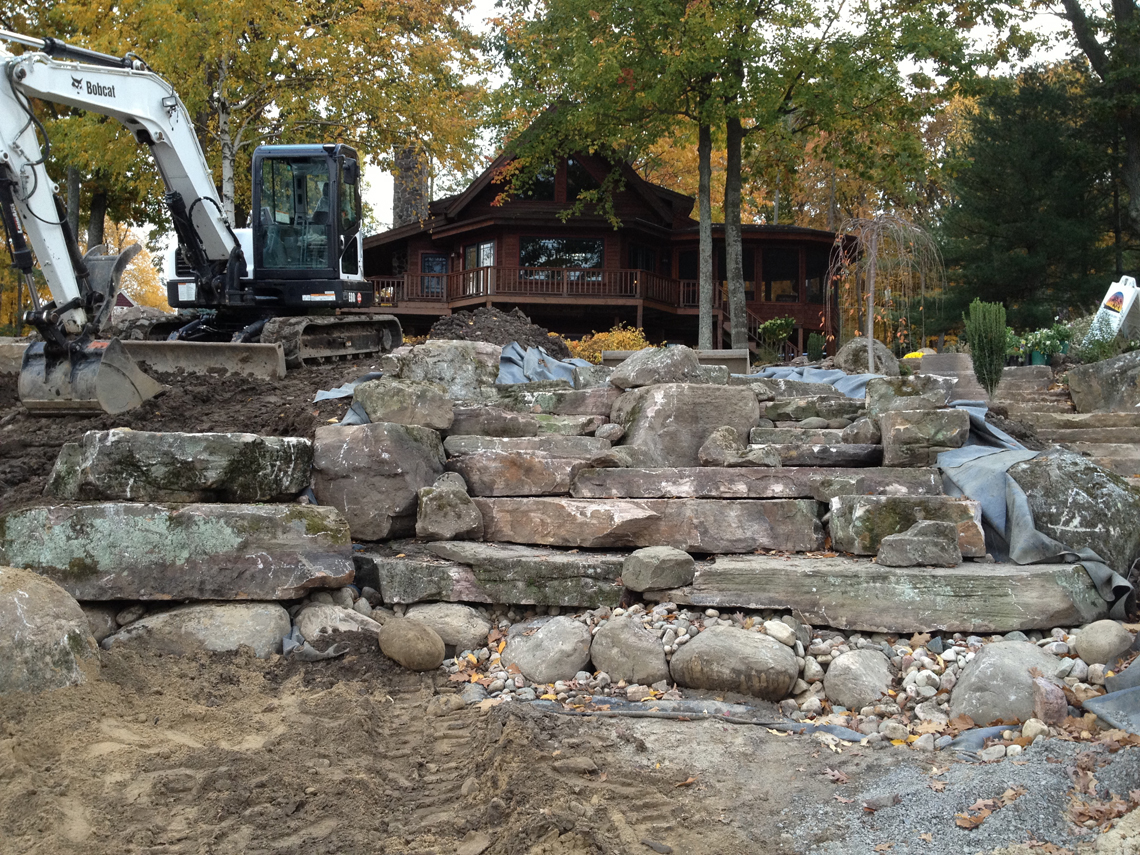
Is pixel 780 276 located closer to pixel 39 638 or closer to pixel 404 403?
pixel 404 403

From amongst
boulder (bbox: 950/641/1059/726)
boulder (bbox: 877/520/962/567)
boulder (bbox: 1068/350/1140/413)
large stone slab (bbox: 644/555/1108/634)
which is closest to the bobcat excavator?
large stone slab (bbox: 644/555/1108/634)

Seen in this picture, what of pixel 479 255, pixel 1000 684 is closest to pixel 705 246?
pixel 479 255

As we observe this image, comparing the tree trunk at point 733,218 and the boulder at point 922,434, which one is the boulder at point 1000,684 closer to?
the boulder at point 922,434

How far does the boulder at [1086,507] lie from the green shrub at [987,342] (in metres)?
5.99

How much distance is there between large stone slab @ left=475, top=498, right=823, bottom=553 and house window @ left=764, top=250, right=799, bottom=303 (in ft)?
68.8

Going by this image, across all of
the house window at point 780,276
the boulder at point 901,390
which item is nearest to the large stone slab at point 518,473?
the boulder at point 901,390

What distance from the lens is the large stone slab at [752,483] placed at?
641cm

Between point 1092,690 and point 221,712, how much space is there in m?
4.29

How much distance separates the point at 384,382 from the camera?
23.4ft

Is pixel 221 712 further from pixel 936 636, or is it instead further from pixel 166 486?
pixel 936 636

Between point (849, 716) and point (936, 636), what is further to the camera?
point (936, 636)

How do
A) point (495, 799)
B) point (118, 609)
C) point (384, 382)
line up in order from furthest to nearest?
point (384, 382) < point (118, 609) < point (495, 799)

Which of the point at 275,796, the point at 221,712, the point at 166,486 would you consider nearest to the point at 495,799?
the point at 275,796

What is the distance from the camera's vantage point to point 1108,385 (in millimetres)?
11266
